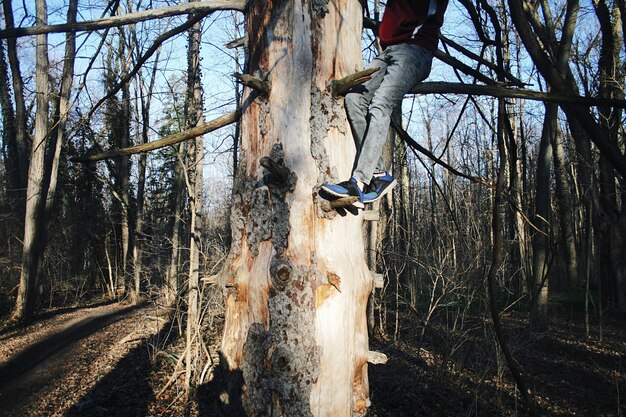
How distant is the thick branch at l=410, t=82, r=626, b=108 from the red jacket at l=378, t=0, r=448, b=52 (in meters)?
0.33

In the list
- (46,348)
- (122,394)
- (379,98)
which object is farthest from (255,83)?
(46,348)

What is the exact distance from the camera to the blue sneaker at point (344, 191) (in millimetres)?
1973

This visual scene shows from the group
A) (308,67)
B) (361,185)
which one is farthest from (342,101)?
(361,185)

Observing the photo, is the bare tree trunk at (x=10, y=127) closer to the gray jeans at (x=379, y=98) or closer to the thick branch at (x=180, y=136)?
the thick branch at (x=180, y=136)

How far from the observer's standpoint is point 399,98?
8.25 ft

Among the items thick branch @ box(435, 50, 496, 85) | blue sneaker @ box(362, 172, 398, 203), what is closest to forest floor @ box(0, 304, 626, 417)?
blue sneaker @ box(362, 172, 398, 203)

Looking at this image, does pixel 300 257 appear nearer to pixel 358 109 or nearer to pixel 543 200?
pixel 358 109

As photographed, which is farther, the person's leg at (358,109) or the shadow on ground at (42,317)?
the shadow on ground at (42,317)

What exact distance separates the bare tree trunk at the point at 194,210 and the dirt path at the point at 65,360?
131 centimetres

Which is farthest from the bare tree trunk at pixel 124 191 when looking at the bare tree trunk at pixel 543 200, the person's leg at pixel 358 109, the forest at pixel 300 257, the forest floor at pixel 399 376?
the person's leg at pixel 358 109

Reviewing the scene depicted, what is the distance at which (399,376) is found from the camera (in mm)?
8711

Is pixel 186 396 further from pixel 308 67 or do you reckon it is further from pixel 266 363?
pixel 308 67

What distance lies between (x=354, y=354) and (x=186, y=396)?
22.1 ft

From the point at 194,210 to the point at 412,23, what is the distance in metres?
6.05
